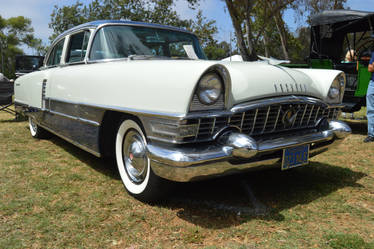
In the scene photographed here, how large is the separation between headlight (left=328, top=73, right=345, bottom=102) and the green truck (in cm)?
312

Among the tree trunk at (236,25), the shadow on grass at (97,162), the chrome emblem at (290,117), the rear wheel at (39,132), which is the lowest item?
the shadow on grass at (97,162)

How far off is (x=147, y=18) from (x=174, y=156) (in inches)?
920

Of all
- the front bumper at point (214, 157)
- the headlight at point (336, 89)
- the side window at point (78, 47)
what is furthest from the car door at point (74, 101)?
the headlight at point (336, 89)

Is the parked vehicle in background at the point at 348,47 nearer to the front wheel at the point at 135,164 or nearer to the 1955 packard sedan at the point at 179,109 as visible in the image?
the 1955 packard sedan at the point at 179,109

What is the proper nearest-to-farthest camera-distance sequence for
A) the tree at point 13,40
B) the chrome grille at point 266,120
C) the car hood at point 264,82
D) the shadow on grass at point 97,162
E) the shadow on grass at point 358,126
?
the chrome grille at point 266,120, the car hood at point 264,82, the shadow on grass at point 97,162, the shadow on grass at point 358,126, the tree at point 13,40

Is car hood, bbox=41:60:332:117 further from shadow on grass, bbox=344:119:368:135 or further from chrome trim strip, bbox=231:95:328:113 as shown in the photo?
shadow on grass, bbox=344:119:368:135

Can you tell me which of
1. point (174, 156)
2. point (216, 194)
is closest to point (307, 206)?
point (216, 194)

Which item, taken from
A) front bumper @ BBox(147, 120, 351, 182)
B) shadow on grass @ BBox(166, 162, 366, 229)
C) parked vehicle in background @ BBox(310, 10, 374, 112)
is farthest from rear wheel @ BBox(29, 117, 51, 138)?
parked vehicle in background @ BBox(310, 10, 374, 112)

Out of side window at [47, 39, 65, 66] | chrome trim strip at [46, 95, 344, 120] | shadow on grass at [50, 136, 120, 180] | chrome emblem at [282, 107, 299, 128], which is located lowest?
shadow on grass at [50, 136, 120, 180]

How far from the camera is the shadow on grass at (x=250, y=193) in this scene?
2398mm

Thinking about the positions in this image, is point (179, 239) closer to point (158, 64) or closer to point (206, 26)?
point (158, 64)

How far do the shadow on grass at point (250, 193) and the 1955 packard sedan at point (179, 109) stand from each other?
12.9 inches

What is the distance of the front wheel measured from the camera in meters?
2.47

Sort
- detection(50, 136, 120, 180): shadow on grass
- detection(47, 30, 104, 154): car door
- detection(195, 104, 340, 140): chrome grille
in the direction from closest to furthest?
detection(195, 104, 340, 140): chrome grille, detection(47, 30, 104, 154): car door, detection(50, 136, 120, 180): shadow on grass
